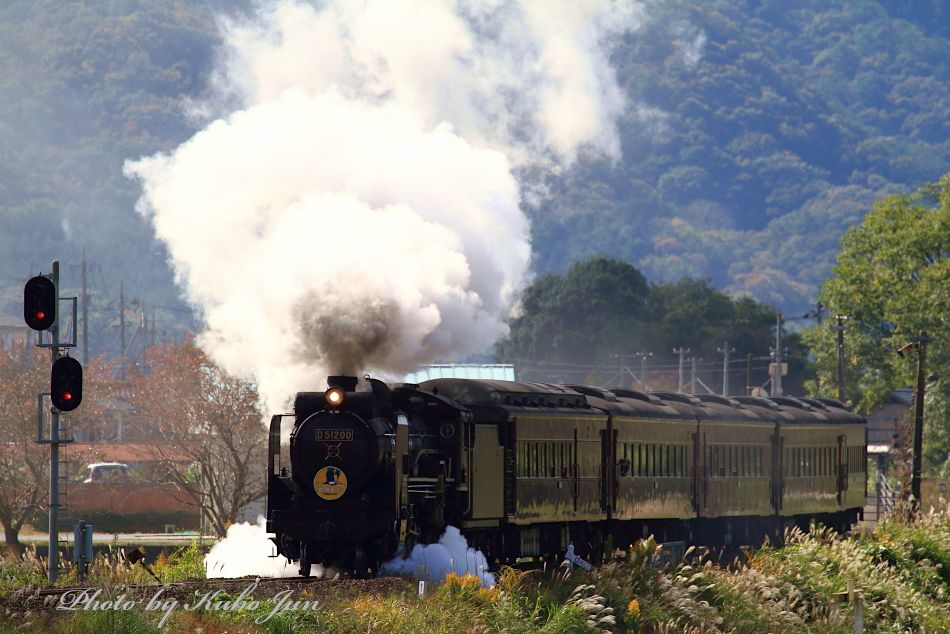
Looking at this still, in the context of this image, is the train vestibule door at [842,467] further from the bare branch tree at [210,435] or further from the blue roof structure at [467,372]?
the blue roof structure at [467,372]

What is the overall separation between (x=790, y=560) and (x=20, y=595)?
1611 cm

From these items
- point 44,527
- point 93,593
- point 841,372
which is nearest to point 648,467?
point 93,593

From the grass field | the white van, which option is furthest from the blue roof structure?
the grass field

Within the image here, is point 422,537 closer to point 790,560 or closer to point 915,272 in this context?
point 790,560

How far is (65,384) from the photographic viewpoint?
21109 millimetres

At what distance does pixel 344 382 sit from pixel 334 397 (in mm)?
675

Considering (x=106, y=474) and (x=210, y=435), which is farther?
(x=106, y=474)

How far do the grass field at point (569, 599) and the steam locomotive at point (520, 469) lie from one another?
75.5 inches

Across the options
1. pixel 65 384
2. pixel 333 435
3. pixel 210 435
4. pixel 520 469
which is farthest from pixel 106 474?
pixel 65 384

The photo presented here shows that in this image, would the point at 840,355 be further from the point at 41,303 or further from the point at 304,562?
the point at 41,303

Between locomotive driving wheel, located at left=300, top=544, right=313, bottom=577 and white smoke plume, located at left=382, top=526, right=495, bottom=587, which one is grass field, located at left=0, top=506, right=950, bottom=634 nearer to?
white smoke plume, located at left=382, top=526, right=495, bottom=587

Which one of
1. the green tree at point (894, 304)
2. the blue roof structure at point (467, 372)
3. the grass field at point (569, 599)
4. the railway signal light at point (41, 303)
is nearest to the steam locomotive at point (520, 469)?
the grass field at point (569, 599)

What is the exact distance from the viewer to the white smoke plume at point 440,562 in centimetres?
2242

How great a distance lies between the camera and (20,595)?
17.5 m
